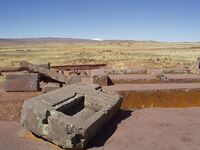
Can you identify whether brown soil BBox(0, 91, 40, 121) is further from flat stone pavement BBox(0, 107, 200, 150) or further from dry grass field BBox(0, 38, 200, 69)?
dry grass field BBox(0, 38, 200, 69)

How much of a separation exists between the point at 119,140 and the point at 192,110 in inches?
107

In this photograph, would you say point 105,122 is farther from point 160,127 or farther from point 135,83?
point 135,83

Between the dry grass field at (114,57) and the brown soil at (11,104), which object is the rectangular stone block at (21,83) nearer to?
the brown soil at (11,104)

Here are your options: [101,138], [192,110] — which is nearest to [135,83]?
[192,110]

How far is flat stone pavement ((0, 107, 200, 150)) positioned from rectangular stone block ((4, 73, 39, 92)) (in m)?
5.72

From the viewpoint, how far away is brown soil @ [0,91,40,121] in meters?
8.52

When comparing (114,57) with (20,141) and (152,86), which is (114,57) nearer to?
(152,86)

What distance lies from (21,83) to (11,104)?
9.46ft

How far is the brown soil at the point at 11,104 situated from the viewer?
8.52 meters

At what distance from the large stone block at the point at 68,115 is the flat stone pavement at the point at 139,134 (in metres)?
0.20

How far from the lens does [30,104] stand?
5.78 m

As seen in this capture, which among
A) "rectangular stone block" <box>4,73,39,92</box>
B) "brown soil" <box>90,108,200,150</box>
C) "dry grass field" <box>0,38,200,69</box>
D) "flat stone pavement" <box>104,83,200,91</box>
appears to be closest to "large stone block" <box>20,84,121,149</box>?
"brown soil" <box>90,108,200,150</box>

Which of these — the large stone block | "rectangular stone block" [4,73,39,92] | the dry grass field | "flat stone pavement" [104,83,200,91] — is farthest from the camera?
the dry grass field

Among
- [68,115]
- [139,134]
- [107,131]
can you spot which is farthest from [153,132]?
[68,115]
